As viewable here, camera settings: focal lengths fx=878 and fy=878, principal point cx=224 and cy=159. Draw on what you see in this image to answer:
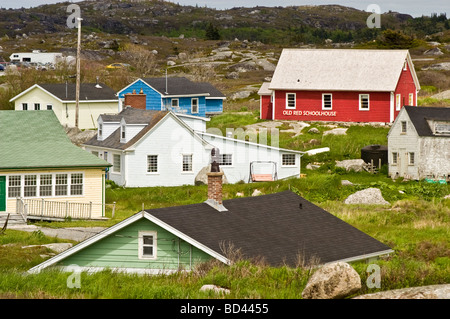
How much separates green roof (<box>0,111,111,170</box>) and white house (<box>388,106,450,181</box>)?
67.1 feet

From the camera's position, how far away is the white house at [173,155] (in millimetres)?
51688

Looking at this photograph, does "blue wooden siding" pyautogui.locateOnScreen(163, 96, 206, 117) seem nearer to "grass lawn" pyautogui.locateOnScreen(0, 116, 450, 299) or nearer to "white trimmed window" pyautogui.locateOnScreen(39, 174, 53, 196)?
"grass lawn" pyautogui.locateOnScreen(0, 116, 450, 299)

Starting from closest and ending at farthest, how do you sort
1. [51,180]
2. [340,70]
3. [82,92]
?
1. [51,180]
2. [340,70]
3. [82,92]

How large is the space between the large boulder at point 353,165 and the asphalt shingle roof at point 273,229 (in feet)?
78.3

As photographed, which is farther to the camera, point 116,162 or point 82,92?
point 82,92

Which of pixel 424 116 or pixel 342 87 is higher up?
pixel 342 87

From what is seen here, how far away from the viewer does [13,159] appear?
41.9 meters

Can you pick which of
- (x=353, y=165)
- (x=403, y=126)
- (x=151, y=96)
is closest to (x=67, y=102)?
(x=151, y=96)

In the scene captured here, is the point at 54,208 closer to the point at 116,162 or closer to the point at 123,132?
the point at 116,162

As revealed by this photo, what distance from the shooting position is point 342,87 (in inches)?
2655

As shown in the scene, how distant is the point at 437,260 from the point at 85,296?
55.3ft

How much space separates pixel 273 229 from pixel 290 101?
43128 mm

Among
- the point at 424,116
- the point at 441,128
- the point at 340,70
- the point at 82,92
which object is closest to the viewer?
the point at 441,128
